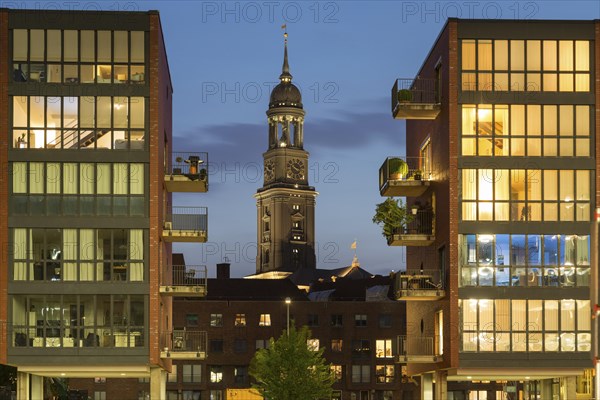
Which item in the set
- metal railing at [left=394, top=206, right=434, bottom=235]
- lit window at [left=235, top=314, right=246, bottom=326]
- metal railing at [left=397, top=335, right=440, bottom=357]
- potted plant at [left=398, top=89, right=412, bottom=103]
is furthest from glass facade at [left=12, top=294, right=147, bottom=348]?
lit window at [left=235, top=314, right=246, bottom=326]

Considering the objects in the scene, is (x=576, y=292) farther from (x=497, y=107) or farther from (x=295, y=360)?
(x=295, y=360)

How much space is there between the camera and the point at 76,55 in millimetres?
58812

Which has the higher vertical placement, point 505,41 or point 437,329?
point 505,41

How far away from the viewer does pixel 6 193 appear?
5866cm

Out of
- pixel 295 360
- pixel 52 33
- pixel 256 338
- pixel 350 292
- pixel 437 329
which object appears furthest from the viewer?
pixel 350 292

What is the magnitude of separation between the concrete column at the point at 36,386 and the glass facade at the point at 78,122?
1196cm

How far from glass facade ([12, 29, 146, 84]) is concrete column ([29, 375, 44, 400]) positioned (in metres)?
14.8

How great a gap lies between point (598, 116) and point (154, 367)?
23236 mm

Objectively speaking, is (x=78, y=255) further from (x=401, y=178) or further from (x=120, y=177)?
(x=401, y=178)

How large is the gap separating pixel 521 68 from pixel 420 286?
11.3 metres

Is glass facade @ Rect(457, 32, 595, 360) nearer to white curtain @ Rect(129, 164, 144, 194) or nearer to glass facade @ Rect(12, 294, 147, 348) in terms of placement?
white curtain @ Rect(129, 164, 144, 194)

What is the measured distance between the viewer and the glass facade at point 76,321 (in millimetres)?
58312

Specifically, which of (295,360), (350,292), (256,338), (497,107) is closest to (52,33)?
(497,107)

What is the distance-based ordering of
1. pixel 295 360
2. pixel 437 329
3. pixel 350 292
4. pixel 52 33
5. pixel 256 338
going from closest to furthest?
pixel 52 33 → pixel 437 329 → pixel 295 360 → pixel 256 338 → pixel 350 292
